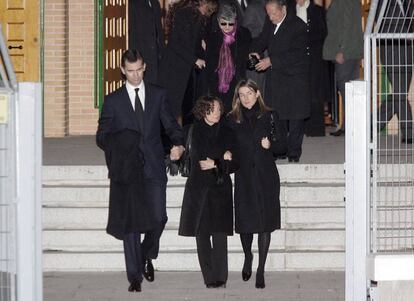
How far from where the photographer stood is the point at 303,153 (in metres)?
16.1

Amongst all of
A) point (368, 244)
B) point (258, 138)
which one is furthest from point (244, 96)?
point (368, 244)

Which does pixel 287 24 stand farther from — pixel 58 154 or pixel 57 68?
pixel 57 68

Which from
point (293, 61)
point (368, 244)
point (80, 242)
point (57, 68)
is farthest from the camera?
point (57, 68)

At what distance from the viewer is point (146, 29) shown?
16109mm

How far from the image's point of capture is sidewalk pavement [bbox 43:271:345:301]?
41.0ft

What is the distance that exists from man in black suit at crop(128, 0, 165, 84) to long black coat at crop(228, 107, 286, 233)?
3.37 meters

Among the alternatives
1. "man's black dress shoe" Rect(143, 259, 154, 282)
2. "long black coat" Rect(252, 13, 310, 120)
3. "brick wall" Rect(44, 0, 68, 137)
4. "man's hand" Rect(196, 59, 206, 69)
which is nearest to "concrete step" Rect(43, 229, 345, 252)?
"man's black dress shoe" Rect(143, 259, 154, 282)

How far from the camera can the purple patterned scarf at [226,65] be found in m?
15.0

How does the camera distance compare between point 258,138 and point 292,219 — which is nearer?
point 258,138

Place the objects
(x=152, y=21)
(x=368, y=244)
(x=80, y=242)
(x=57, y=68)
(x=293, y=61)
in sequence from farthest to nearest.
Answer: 1. (x=57, y=68)
2. (x=152, y=21)
3. (x=293, y=61)
4. (x=80, y=242)
5. (x=368, y=244)

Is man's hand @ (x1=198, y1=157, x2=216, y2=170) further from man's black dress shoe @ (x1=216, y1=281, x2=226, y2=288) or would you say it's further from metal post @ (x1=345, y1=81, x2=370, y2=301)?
metal post @ (x1=345, y1=81, x2=370, y2=301)

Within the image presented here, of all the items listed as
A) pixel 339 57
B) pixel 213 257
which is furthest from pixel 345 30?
pixel 213 257

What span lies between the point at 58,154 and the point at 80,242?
269 cm

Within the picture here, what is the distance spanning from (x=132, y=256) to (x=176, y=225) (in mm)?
1296
